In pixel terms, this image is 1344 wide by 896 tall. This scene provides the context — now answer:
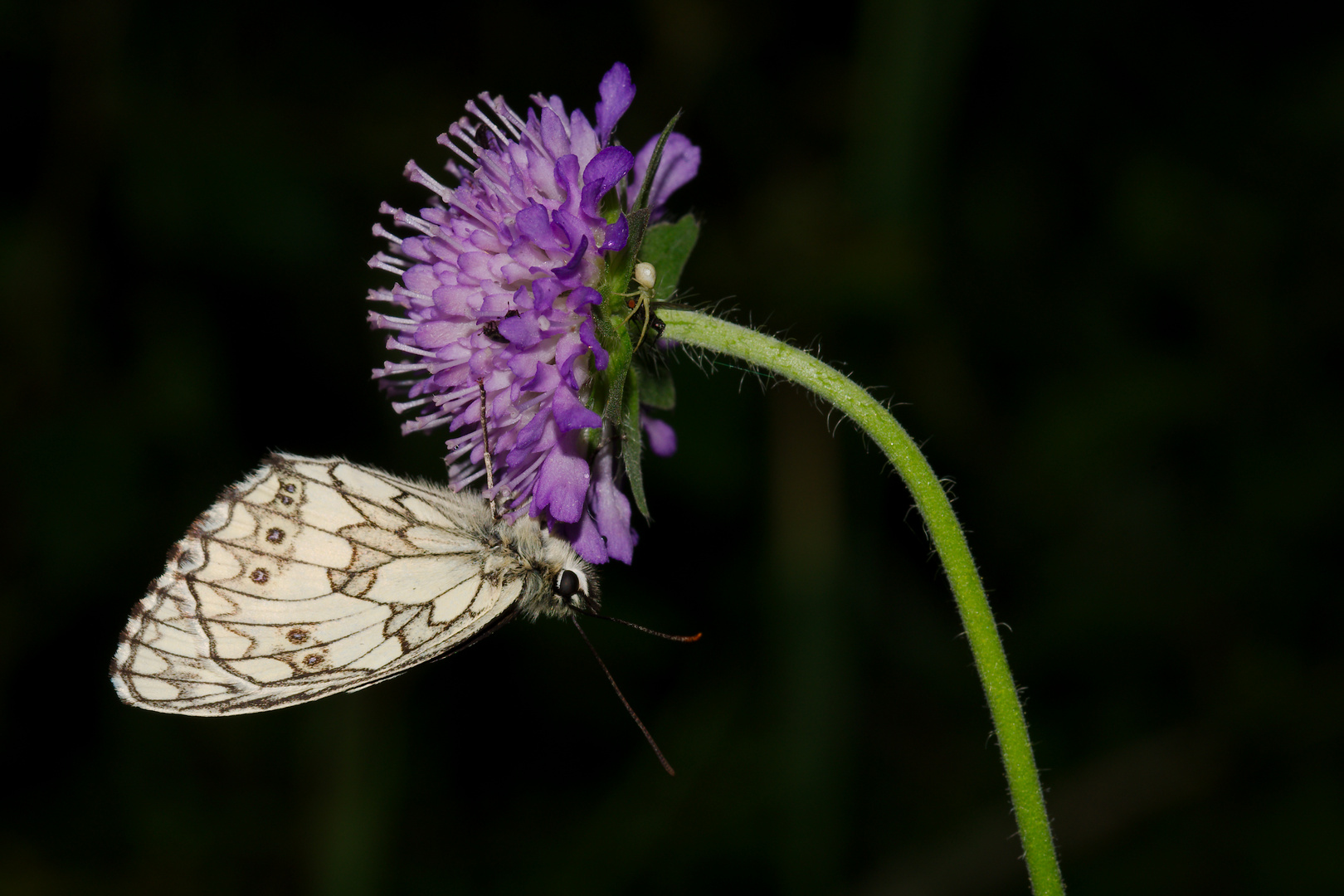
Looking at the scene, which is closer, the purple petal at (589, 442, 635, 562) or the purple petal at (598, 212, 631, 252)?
the purple petal at (598, 212, 631, 252)

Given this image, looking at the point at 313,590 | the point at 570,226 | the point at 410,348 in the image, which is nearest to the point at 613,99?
the point at 570,226

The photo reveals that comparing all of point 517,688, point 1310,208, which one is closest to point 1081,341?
point 1310,208

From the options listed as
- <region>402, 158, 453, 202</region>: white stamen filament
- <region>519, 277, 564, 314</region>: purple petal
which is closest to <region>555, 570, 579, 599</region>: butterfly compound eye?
<region>519, 277, 564, 314</region>: purple petal

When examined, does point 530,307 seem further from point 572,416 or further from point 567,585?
point 567,585

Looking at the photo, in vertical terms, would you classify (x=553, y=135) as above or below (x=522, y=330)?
above

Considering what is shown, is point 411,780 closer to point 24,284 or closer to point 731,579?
point 731,579

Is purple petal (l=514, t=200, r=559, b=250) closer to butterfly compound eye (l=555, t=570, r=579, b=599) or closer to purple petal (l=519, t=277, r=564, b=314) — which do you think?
purple petal (l=519, t=277, r=564, b=314)

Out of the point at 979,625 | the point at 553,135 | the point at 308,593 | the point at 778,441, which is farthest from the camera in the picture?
the point at 778,441
